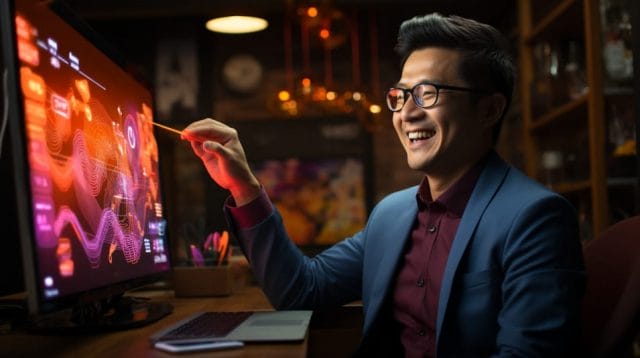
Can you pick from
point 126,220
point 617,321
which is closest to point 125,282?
point 126,220

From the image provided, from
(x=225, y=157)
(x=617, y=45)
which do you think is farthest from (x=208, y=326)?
(x=617, y=45)

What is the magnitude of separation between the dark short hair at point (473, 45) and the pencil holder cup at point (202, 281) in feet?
2.48

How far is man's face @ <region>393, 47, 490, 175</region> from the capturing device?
1.42 metres

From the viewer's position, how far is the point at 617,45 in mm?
2619

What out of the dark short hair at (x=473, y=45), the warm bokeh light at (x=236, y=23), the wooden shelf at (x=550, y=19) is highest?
the warm bokeh light at (x=236, y=23)

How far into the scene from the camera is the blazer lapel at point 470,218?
4.21ft

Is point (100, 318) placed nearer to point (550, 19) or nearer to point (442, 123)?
point (442, 123)

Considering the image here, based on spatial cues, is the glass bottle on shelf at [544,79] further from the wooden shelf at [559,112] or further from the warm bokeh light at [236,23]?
the warm bokeh light at [236,23]

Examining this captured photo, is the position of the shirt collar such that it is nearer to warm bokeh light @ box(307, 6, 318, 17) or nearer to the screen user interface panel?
the screen user interface panel

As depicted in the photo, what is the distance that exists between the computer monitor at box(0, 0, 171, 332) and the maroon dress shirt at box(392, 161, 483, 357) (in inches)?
19.8

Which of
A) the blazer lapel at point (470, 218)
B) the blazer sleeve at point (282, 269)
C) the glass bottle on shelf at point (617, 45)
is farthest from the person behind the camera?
the glass bottle on shelf at point (617, 45)

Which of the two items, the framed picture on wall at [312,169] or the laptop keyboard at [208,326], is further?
the framed picture on wall at [312,169]

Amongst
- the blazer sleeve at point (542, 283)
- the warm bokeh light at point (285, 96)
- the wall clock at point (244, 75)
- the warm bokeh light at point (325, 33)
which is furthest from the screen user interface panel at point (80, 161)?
the wall clock at point (244, 75)

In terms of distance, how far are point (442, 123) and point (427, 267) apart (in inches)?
11.6
